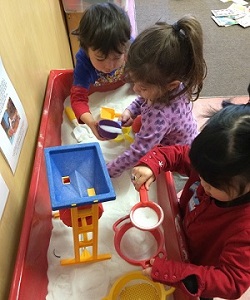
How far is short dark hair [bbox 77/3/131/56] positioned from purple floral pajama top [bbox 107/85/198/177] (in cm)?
23

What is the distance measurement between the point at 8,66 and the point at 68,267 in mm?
570

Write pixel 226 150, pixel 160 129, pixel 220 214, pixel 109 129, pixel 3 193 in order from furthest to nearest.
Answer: pixel 109 129, pixel 160 129, pixel 3 193, pixel 220 214, pixel 226 150

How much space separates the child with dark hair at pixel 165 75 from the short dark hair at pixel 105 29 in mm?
167

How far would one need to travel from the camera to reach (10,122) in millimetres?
916

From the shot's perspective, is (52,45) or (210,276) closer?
(210,276)

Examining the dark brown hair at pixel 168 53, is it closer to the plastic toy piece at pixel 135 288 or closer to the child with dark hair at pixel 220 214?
the child with dark hair at pixel 220 214

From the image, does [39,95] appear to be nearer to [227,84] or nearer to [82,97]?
[82,97]

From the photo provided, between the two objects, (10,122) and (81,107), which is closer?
(10,122)

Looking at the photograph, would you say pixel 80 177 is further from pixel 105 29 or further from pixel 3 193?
pixel 105 29

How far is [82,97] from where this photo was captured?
1.28 m

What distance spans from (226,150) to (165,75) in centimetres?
38

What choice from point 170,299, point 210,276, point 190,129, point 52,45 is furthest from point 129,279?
point 52,45

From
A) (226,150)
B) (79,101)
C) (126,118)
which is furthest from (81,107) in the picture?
(226,150)

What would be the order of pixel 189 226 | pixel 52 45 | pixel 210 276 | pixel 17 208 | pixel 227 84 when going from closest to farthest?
pixel 210 276, pixel 189 226, pixel 17 208, pixel 52 45, pixel 227 84
